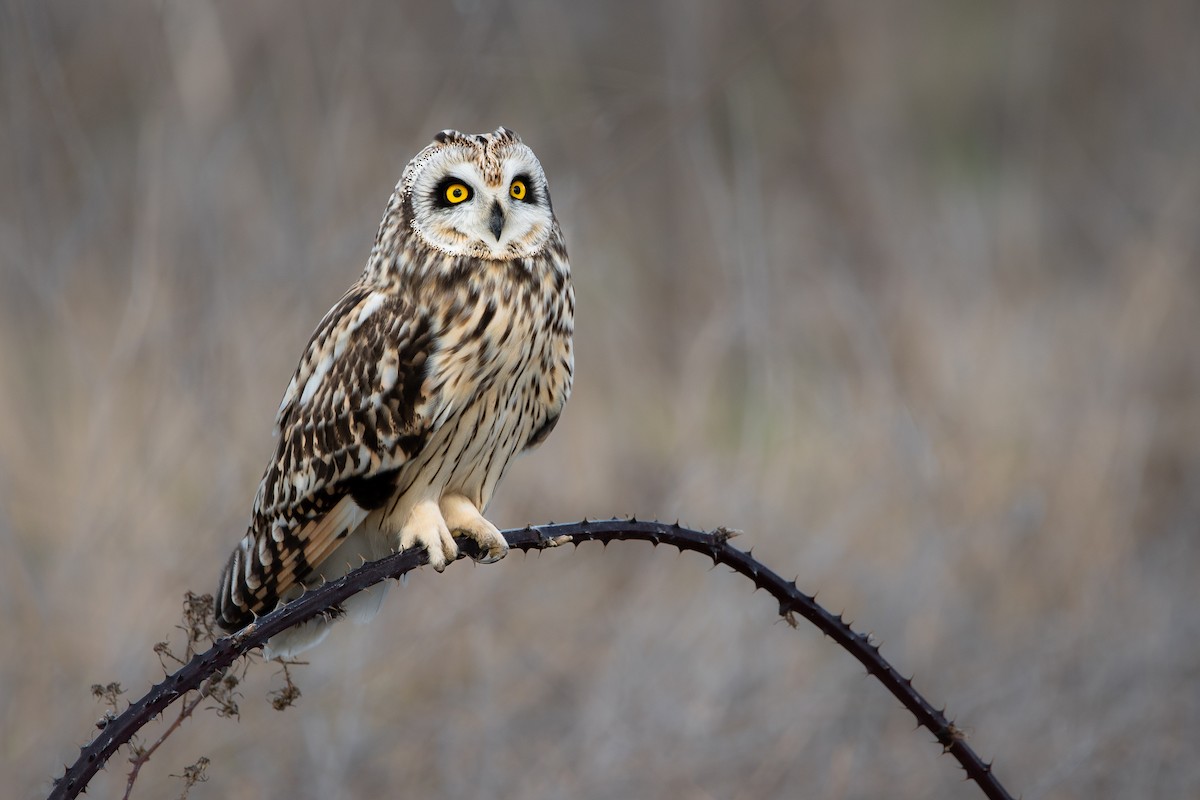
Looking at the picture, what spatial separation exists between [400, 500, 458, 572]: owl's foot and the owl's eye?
528 mm

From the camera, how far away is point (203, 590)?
365 centimetres

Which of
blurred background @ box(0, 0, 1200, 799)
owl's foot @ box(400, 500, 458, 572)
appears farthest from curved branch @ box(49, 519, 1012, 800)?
blurred background @ box(0, 0, 1200, 799)

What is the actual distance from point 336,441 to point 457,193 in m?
0.47

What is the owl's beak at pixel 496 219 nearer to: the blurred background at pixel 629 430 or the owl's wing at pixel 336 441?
the owl's wing at pixel 336 441

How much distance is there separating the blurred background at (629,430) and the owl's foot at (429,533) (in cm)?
116

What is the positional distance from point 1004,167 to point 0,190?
15.4 ft

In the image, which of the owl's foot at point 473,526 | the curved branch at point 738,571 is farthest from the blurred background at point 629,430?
the curved branch at point 738,571

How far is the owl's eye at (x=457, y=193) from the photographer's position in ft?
7.37

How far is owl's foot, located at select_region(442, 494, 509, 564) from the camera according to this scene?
2.25 m

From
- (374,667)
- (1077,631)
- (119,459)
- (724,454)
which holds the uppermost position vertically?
(724,454)

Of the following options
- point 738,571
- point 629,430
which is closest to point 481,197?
point 738,571

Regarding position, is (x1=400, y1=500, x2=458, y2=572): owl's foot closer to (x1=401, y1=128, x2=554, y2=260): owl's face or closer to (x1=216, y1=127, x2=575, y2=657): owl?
(x1=216, y1=127, x2=575, y2=657): owl

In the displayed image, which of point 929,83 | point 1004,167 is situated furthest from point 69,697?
point 929,83

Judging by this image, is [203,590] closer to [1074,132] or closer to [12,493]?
[12,493]
